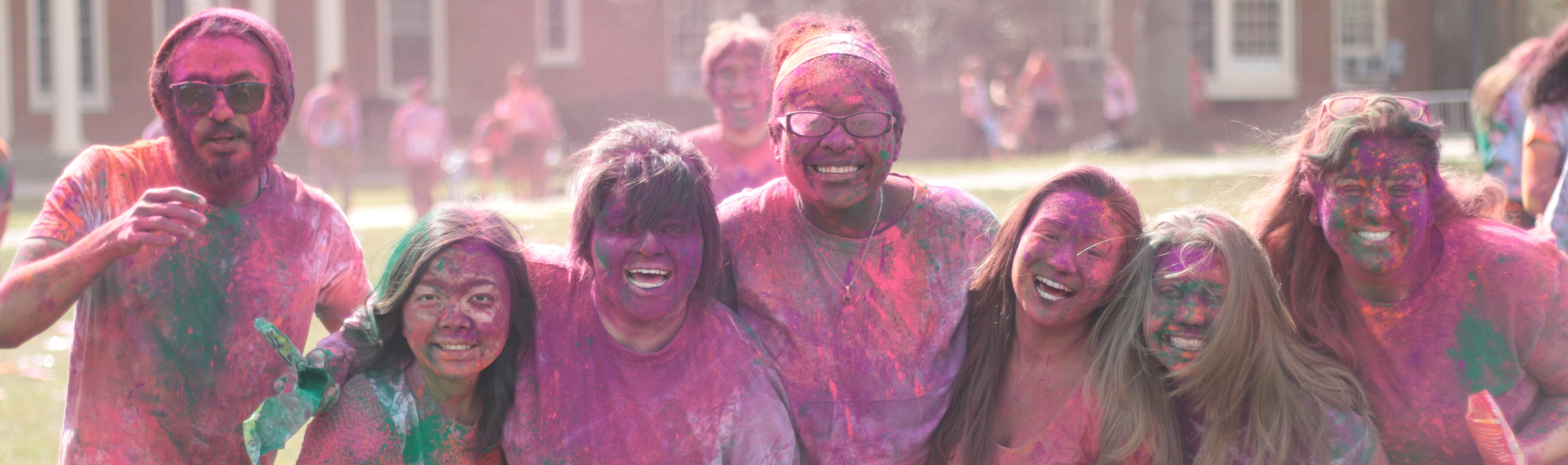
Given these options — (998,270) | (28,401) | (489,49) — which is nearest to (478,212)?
(998,270)

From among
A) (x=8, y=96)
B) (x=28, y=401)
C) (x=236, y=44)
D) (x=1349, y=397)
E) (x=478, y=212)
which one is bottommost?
(x=28, y=401)

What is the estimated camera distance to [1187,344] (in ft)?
9.32

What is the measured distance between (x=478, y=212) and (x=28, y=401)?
4.96 metres

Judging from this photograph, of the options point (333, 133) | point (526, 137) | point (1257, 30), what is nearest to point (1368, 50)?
point (1257, 30)

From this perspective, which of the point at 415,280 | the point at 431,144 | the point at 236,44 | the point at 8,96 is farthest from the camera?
the point at 8,96

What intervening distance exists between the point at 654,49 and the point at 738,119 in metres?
18.4

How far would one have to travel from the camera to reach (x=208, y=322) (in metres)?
3.08

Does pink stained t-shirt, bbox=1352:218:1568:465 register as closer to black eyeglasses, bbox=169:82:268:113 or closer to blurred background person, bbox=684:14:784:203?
blurred background person, bbox=684:14:784:203

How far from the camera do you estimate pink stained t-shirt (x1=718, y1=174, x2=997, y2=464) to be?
116 inches

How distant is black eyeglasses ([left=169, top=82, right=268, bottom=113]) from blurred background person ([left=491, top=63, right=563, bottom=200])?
12.6m

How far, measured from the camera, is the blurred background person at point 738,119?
5176mm

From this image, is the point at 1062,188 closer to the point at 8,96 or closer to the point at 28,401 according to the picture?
the point at 28,401

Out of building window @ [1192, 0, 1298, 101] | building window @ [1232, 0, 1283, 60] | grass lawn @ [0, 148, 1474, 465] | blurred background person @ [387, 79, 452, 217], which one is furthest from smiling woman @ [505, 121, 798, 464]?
building window @ [1232, 0, 1283, 60]

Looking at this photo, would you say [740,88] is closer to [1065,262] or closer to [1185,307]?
[1065,262]
